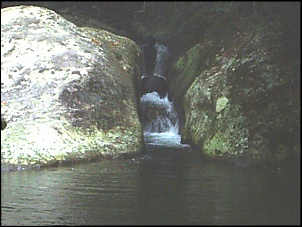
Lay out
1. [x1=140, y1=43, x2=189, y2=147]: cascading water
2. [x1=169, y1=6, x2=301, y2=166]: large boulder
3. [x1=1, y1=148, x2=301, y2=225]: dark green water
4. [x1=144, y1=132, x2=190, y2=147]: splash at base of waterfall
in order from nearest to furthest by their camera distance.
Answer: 1. [x1=1, y1=148, x2=301, y2=225]: dark green water
2. [x1=169, y1=6, x2=301, y2=166]: large boulder
3. [x1=144, y1=132, x2=190, y2=147]: splash at base of waterfall
4. [x1=140, y1=43, x2=189, y2=147]: cascading water

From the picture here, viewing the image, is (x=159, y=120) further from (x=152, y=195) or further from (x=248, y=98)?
(x=152, y=195)

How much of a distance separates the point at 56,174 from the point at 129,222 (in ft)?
→ 15.2

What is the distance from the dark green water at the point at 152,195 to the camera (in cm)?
972

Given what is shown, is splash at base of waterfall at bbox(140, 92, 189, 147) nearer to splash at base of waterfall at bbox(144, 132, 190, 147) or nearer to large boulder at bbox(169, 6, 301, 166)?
splash at base of waterfall at bbox(144, 132, 190, 147)

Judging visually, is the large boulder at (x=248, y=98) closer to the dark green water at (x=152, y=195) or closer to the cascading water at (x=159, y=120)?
the cascading water at (x=159, y=120)

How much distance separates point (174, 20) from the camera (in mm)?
29125

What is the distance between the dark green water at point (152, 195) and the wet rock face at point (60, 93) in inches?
46.8

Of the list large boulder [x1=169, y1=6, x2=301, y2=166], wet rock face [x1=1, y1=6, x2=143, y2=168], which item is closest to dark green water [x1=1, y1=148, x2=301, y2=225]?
large boulder [x1=169, y1=6, x2=301, y2=166]

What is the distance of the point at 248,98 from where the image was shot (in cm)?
1742

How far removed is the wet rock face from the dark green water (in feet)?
3.90

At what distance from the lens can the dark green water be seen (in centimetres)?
972

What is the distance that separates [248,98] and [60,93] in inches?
225

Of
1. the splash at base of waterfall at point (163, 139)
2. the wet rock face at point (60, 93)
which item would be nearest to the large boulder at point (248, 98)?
the splash at base of waterfall at point (163, 139)

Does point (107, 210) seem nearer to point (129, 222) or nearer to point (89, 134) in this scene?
point (129, 222)
